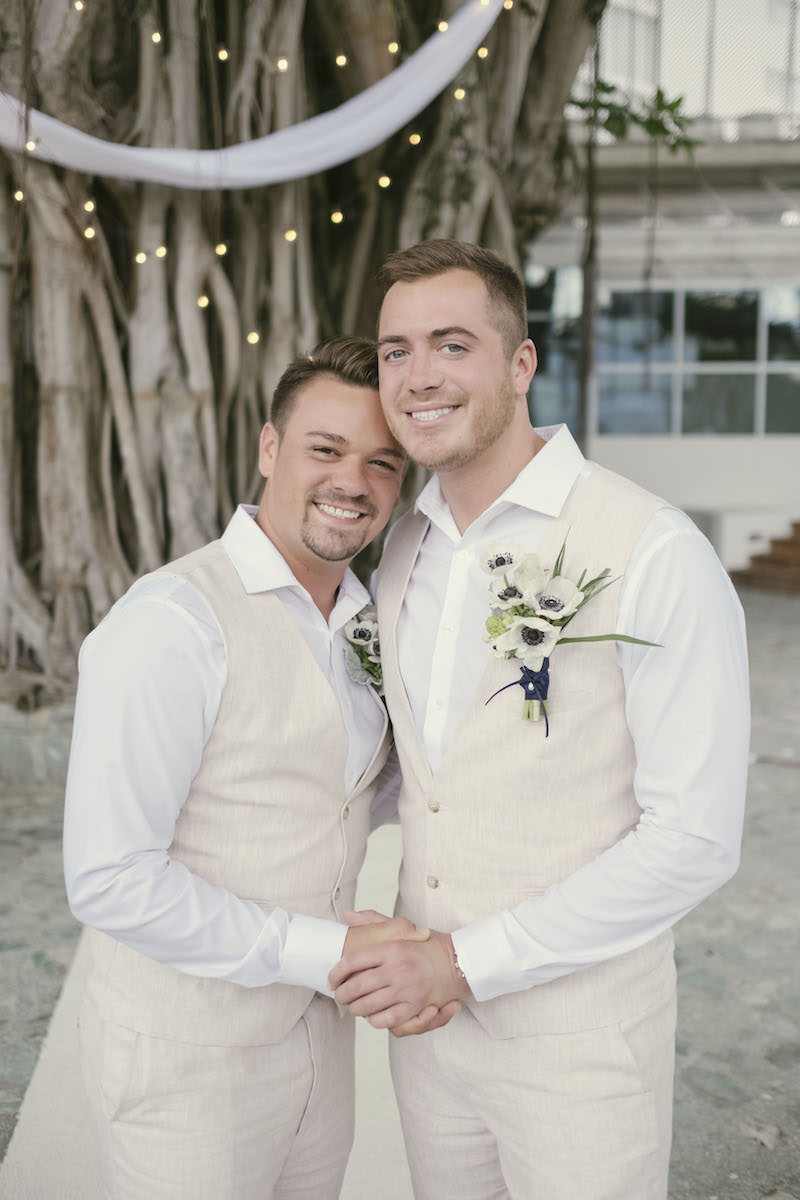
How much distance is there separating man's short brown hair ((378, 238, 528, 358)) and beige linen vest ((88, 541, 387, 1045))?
1.52ft

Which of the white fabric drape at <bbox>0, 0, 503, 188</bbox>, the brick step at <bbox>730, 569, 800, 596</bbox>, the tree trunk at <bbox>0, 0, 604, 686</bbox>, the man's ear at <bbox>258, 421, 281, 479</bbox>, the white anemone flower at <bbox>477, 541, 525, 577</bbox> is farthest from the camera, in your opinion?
the brick step at <bbox>730, 569, 800, 596</bbox>

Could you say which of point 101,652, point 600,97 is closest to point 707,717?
point 101,652

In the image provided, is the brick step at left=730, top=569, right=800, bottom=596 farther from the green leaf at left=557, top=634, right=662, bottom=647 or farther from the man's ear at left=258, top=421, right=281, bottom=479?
the green leaf at left=557, top=634, right=662, bottom=647

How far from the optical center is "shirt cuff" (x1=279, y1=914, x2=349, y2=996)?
1343 mm

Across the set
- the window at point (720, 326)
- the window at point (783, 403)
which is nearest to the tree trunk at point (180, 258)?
the window at point (720, 326)

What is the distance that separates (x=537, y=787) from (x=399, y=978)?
0.27m

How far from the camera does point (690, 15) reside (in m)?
6.61

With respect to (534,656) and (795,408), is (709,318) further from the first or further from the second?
(534,656)

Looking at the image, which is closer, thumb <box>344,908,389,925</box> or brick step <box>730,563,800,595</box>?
thumb <box>344,908,389,925</box>

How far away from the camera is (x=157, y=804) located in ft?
4.29

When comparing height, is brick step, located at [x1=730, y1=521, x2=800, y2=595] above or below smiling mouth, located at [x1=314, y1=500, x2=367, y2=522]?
below

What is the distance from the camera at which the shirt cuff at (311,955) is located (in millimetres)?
1343

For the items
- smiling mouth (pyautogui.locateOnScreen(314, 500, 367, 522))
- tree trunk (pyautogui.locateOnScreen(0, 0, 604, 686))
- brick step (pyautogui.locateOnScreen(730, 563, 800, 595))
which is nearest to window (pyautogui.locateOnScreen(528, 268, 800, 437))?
brick step (pyautogui.locateOnScreen(730, 563, 800, 595))

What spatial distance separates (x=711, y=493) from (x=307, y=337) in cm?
748
